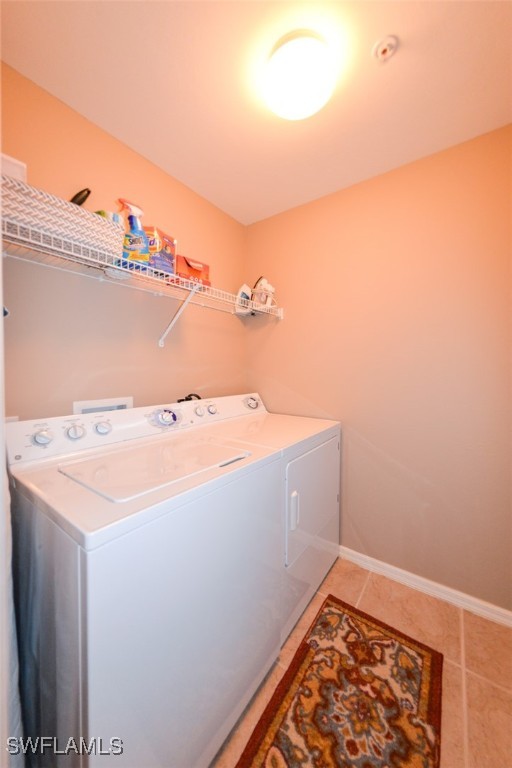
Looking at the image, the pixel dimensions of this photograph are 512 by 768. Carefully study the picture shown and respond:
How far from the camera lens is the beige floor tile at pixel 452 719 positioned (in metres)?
0.94

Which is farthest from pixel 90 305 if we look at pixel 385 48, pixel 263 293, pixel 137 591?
pixel 385 48

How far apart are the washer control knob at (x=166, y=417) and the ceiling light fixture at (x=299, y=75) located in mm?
1494

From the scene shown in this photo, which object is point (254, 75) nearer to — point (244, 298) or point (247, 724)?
point (244, 298)

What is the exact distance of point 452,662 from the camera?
1.24 meters

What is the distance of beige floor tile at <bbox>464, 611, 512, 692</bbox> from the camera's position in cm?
120

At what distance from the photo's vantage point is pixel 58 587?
0.68m

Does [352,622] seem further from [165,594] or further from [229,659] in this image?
[165,594]

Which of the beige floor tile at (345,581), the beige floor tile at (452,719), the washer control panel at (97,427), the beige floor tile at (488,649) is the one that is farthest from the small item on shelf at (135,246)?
the beige floor tile at (488,649)

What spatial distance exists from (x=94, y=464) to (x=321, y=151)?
198cm

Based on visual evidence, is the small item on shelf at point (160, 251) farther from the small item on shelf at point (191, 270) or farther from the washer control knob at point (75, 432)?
the washer control knob at point (75, 432)

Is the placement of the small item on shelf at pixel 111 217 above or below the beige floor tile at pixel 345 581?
above

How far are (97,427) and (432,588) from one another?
2045 millimetres

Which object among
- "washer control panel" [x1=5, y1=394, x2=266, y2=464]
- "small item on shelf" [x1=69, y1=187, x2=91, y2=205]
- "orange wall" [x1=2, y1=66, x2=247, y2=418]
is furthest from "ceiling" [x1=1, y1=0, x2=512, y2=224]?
"washer control panel" [x1=5, y1=394, x2=266, y2=464]

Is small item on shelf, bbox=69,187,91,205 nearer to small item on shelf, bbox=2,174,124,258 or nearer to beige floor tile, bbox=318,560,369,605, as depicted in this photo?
small item on shelf, bbox=2,174,124,258
